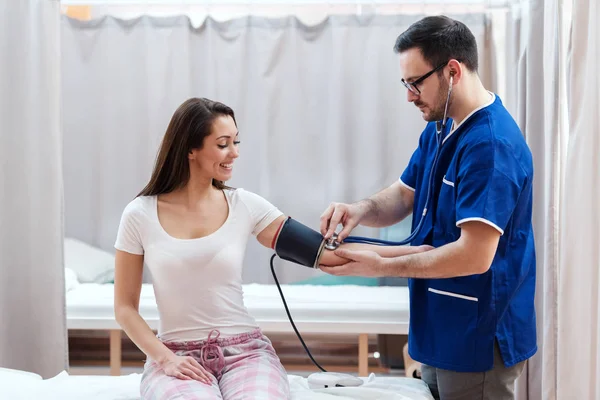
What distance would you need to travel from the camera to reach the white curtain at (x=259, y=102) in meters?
3.32

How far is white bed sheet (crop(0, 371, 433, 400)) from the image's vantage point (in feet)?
5.88

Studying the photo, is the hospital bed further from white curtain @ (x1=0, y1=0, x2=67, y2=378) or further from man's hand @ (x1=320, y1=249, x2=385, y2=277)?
man's hand @ (x1=320, y1=249, x2=385, y2=277)

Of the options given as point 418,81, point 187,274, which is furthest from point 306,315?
point 418,81

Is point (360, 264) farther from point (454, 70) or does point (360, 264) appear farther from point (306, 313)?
point (306, 313)

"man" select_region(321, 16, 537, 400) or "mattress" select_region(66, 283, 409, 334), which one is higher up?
"man" select_region(321, 16, 537, 400)

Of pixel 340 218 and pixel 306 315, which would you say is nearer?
pixel 340 218

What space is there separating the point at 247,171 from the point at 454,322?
1906mm

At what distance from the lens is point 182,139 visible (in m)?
1.85

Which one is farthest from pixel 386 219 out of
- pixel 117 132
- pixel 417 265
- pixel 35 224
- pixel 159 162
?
pixel 117 132

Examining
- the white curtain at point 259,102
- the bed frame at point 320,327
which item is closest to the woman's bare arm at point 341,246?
the bed frame at point 320,327

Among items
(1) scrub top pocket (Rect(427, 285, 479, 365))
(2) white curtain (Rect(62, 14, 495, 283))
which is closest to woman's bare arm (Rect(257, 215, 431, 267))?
(1) scrub top pocket (Rect(427, 285, 479, 365))

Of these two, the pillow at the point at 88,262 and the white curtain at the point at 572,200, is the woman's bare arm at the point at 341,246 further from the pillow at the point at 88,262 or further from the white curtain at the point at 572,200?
the pillow at the point at 88,262

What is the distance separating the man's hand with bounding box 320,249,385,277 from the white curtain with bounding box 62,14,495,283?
1.56 meters

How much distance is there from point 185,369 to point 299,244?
0.44 metres
